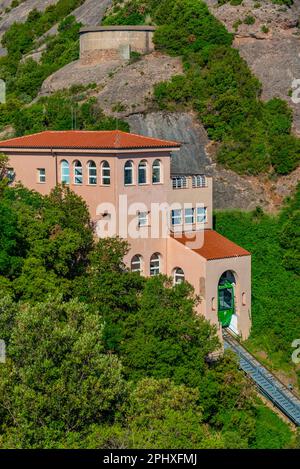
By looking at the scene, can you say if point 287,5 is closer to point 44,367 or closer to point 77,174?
point 77,174

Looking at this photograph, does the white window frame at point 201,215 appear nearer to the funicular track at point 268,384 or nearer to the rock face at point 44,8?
the funicular track at point 268,384

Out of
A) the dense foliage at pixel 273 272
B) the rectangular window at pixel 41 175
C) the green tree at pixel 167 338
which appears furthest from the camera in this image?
the rectangular window at pixel 41 175

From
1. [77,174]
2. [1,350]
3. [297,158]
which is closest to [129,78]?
[297,158]

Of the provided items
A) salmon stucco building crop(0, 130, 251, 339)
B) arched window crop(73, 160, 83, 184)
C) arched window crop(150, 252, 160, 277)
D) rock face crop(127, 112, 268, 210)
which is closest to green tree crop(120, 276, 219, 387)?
salmon stucco building crop(0, 130, 251, 339)

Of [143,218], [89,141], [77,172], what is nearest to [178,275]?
[143,218]

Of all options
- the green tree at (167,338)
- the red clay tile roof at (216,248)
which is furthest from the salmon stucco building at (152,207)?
the green tree at (167,338)

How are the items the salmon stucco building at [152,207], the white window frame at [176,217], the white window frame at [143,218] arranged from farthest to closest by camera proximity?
the white window frame at [176,217], the white window frame at [143,218], the salmon stucco building at [152,207]
